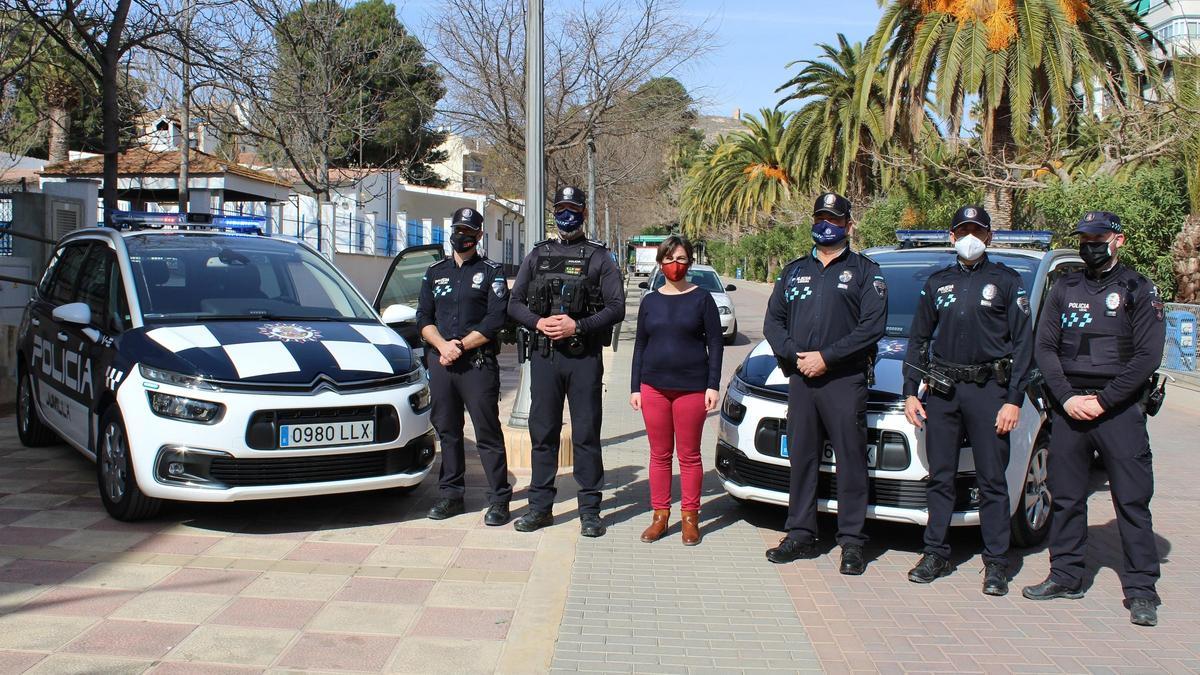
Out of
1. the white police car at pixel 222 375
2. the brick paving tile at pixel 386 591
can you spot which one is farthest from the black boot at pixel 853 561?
the white police car at pixel 222 375

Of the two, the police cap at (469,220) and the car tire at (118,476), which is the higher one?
the police cap at (469,220)

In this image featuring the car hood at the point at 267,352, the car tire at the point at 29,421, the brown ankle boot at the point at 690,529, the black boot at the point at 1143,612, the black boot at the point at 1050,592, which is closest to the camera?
the black boot at the point at 1143,612

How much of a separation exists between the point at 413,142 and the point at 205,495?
32555mm

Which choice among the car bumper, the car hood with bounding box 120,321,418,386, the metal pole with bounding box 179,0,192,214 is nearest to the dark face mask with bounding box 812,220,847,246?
the car hood with bounding box 120,321,418,386

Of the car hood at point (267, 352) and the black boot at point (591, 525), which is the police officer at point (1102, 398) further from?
the car hood at point (267, 352)

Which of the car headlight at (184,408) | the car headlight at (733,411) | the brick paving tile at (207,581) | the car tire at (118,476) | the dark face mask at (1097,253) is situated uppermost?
the dark face mask at (1097,253)

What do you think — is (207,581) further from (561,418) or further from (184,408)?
(561,418)

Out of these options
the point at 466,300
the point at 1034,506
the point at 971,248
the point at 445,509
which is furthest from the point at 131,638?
the point at 1034,506

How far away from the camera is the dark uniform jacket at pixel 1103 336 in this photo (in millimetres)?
4719

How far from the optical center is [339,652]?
162 inches

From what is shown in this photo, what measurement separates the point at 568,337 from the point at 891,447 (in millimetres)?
1896

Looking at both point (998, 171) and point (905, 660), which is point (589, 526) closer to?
point (905, 660)

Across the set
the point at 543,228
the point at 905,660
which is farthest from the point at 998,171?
the point at 905,660

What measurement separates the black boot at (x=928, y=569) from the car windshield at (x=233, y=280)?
3.88m
